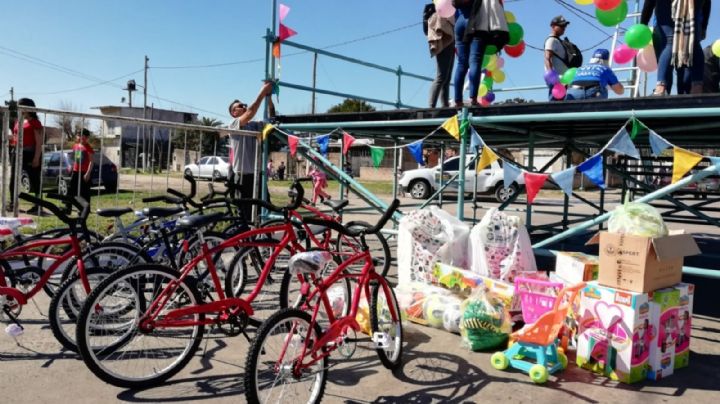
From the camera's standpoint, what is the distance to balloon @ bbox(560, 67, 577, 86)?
7027 mm

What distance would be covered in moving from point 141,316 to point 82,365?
0.81 metres

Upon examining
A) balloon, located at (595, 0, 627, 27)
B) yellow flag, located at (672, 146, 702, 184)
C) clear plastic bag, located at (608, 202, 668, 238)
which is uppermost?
balloon, located at (595, 0, 627, 27)

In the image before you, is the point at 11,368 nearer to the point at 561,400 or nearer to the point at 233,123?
the point at 561,400

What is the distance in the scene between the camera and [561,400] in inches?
129

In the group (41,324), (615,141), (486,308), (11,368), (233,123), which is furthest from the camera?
(233,123)

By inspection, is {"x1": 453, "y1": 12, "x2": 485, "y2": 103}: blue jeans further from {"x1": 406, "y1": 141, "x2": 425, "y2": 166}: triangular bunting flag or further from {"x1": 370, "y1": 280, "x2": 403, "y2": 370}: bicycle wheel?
{"x1": 370, "y1": 280, "x2": 403, "y2": 370}: bicycle wheel

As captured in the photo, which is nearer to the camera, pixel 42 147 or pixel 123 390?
pixel 123 390

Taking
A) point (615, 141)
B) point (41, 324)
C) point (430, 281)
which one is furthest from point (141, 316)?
point (615, 141)

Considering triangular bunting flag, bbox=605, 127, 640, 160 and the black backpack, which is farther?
the black backpack

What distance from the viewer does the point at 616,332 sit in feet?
A: 11.6

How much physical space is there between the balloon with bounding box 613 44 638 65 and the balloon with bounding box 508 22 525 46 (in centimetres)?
138

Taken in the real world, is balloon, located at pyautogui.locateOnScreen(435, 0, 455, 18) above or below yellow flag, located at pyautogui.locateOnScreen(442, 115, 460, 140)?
above

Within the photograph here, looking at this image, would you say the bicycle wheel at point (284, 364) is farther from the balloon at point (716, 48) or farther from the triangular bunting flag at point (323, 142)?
the balloon at point (716, 48)

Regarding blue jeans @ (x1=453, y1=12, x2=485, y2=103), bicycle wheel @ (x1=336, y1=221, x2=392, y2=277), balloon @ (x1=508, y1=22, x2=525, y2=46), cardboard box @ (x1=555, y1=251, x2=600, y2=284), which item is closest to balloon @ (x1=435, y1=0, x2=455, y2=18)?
blue jeans @ (x1=453, y1=12, x2=485, y2=103)
